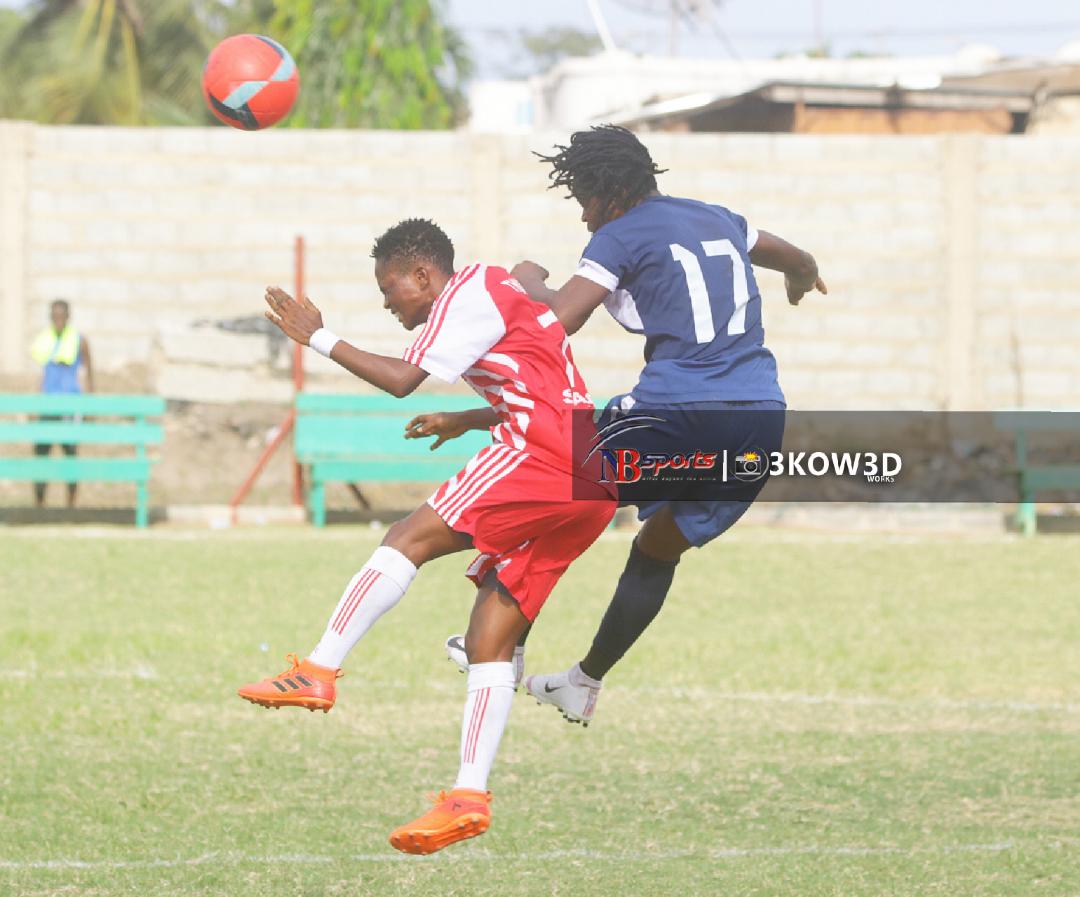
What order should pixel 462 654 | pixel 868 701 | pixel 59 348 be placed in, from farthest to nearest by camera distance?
pixel 59 348
pixel 868 701
pixel 462 654

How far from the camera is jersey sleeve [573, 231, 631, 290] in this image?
21.3ft

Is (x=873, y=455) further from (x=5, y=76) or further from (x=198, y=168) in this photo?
(x=5, y=76)

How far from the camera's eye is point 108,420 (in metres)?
21.0

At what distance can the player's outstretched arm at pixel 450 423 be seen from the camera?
646cm

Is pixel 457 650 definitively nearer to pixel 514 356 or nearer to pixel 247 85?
pixel 514 356

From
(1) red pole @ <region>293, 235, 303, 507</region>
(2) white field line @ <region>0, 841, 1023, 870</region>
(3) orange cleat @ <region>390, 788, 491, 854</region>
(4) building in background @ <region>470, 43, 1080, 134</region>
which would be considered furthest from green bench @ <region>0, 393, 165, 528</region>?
(3) orange cleat @ <region>390, 788, 491, 854</region>

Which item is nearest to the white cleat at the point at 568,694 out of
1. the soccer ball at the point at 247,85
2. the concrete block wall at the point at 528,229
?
the soccer ball at the point at 247,85

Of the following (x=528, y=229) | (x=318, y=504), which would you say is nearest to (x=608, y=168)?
(x=318, y=504)

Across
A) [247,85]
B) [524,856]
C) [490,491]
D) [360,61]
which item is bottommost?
[524,856]

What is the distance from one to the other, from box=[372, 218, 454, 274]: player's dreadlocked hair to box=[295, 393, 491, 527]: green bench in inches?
486

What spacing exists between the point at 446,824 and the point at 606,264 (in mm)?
1959

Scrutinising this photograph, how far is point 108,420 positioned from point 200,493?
60.4 inches

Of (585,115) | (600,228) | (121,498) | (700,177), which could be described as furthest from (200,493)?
(585,115)

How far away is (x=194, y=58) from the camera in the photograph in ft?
126
